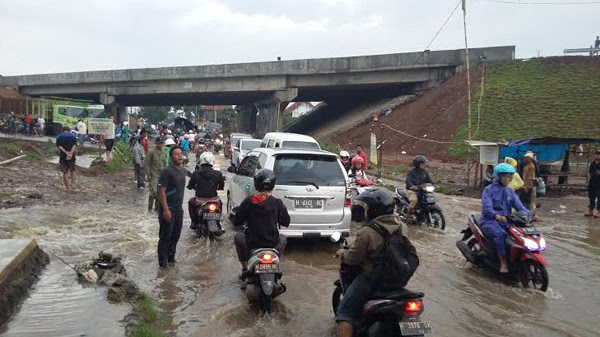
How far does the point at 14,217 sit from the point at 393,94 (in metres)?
36.4

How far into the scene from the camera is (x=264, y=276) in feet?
17.2

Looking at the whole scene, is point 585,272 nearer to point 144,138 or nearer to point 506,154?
point 506,154

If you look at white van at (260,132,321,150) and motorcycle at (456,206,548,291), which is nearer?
motorcycle at (456,206,548,291)

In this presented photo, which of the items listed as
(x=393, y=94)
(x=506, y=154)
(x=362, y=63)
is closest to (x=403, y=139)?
(x=362, y=63)

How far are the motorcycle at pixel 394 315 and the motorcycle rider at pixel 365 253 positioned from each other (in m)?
0.08

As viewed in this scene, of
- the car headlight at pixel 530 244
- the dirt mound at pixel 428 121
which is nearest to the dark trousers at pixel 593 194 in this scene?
the car headlight at pixel 530 244

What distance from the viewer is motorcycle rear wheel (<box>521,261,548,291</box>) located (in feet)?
21.7

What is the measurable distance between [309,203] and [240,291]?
212 centimetres

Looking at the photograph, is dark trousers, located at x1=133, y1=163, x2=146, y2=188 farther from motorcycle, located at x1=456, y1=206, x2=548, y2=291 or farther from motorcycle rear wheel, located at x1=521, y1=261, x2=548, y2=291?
motorcycle rear wheel, located at x1=521, y1=261, x2=548, y2=291

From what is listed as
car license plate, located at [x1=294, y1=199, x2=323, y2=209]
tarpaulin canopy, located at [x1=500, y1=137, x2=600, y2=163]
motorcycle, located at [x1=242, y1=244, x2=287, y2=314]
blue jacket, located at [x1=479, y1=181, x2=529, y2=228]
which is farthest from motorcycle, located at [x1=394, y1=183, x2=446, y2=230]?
tarpaulin canopy, located at [x1=500, y1=137, x2=600, y2=163]

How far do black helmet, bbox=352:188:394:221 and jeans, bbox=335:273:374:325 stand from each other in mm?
512

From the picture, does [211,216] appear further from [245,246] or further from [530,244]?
[530,244]

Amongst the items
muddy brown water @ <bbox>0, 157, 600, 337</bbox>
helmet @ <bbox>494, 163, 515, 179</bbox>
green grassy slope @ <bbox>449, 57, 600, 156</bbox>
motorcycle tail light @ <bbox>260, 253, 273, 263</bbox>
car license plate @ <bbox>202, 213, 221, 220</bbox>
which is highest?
green grassy slope @ <bbox>449, 57, 600, 156</bbox>

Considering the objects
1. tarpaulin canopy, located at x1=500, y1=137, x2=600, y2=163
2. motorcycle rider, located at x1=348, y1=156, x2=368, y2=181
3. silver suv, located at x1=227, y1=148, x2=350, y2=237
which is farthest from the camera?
tarpaulin canopy, located at x1=500, y1=137, x2=600, y2=163
